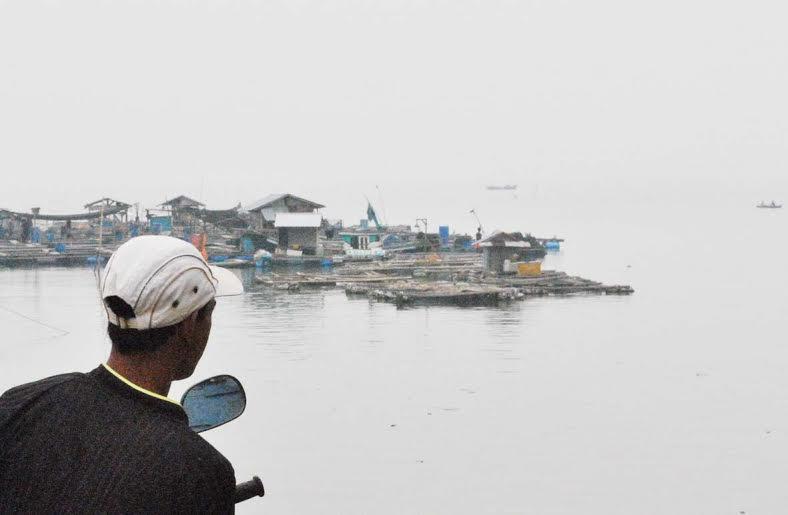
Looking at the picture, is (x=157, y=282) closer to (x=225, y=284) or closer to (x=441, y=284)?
(x=225, y=284)

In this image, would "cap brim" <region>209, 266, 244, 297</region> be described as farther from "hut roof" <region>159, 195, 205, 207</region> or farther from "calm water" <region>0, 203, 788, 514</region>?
"hut roof" <region>159, 195, 205, 207</region>

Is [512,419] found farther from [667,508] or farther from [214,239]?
[214,239]

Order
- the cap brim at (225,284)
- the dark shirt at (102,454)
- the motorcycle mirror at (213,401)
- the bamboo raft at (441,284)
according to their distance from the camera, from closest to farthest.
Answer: the dark shirt at (102,454) < the cap brim at (225,284) < the motorcycle mirror at (213,401) < the bamboo raft at (441,284)

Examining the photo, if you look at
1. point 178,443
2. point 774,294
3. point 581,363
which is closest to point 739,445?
point 581,363

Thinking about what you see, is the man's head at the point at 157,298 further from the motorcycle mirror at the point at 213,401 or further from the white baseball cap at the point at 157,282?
the motorcycle mirror at the point at 213,401

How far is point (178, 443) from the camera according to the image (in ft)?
5.24

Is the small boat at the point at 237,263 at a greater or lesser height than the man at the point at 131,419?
lesser

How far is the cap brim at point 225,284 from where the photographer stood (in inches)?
73.5

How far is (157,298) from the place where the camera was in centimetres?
173

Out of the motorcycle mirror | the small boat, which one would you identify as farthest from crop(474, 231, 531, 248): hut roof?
the motorcycle mirror

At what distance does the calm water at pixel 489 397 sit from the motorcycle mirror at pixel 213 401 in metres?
10.0

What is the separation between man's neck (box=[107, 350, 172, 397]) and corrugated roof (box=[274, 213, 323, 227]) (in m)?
44.0

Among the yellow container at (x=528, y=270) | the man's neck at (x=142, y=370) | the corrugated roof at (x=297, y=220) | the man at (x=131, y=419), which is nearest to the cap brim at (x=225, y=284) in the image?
the man at (x=131, y=419)

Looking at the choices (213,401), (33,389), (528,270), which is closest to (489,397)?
(213,401)
